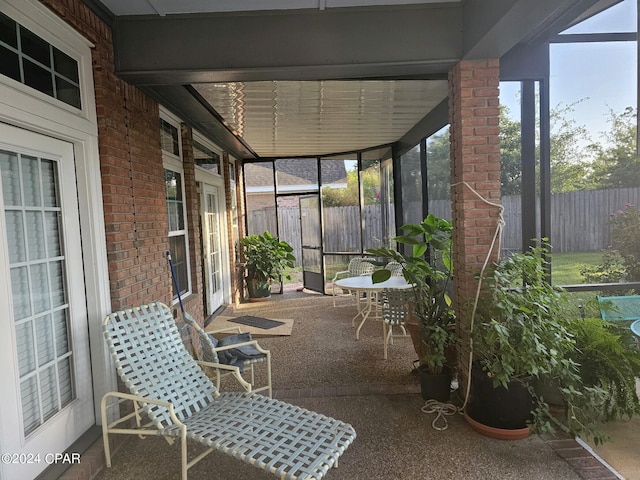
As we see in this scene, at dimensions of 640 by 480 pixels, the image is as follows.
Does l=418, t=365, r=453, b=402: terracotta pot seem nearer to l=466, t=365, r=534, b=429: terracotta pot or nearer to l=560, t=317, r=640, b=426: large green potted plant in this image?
l=466, t=365, r=534, b=429: terracotta pot

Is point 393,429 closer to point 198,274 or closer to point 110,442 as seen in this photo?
point 110,442

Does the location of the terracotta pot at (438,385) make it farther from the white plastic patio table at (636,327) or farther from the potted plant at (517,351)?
the white plastic patio table at (636,327)

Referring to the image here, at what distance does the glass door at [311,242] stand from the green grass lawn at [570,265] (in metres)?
4.47

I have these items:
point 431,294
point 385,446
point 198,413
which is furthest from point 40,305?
point 431,294

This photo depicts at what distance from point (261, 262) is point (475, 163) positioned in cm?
466

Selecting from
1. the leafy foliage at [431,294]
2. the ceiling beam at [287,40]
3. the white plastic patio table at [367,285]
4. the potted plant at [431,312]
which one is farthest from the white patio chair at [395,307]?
the ceiling beam at [287,40]

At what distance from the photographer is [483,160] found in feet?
8.80

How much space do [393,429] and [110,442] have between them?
5.95 feet

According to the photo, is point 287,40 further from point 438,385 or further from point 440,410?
point 440,410

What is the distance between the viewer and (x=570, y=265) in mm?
3133

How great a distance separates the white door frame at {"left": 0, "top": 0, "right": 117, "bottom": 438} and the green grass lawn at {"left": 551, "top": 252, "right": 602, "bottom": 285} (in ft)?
11.6

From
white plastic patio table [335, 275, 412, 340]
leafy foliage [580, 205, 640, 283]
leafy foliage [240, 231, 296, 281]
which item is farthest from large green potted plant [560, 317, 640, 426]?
leafy foliage [240, 231, 296, 281]

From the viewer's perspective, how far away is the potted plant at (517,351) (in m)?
2.14

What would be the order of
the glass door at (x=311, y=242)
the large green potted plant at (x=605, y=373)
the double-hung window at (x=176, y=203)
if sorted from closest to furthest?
the large green potted plant at (x=605, y=373) < the double-hung window at (x=176, y=203) < the glass door at (x=311, y=242)
